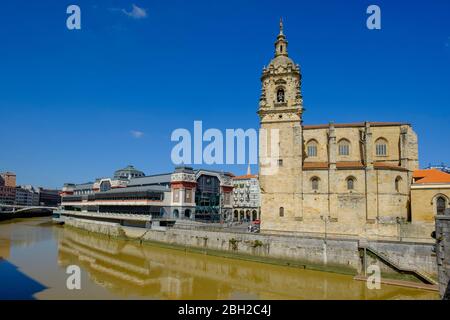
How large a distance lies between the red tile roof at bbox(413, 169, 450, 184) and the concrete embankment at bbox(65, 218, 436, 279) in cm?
1183

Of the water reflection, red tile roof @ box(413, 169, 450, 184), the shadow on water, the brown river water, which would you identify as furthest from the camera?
red tile roof @ box(413, 169, 450, 184)

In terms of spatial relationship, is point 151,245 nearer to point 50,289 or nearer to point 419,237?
point 50,289

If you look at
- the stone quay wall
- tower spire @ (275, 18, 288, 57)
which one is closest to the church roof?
tower spire @ (275, 18, 288, 57)

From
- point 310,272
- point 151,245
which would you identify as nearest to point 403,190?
point 310,272

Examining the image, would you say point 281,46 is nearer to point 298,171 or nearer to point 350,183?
point 298,171

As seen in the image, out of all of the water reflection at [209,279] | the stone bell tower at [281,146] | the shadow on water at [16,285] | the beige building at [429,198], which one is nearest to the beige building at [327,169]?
the stone bell tower at [281,146]

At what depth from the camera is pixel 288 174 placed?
41.0m

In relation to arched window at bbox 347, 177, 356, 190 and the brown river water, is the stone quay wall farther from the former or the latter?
arched window at bbox 347, 177, 356, 190

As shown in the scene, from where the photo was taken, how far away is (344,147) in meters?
43.8

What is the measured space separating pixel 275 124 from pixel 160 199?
27728mm

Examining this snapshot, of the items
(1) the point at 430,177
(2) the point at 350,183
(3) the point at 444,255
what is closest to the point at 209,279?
(2) the point at 350,183

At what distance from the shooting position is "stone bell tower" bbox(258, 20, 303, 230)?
133 feet

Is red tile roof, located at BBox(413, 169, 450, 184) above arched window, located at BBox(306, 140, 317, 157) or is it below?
below

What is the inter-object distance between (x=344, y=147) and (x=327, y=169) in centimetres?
603
